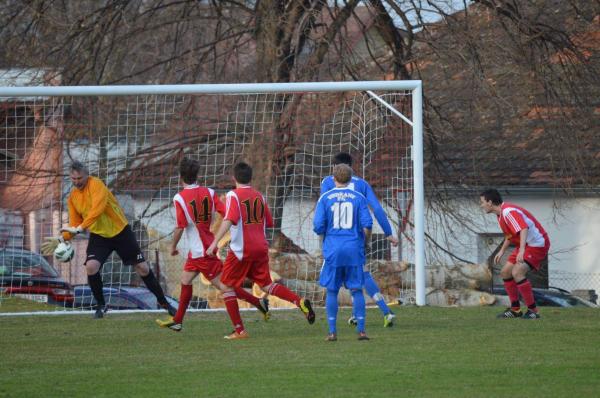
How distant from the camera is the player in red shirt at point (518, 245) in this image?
39.1 ft

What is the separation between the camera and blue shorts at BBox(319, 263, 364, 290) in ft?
31.8

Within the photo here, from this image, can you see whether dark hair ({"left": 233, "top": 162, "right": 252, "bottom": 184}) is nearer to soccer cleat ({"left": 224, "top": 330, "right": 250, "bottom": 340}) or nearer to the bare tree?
soccer cleat ({"left": 224, "top": 330, "right": 250, "bottom": 340})

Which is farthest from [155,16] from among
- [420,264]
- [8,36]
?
[420,264]

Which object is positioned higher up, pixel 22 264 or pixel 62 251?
A: pixel 62 251

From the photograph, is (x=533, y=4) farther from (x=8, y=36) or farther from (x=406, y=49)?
(x=8, y=36)

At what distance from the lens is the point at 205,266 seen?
1063 cm

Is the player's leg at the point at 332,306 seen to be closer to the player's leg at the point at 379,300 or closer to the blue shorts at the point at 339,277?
the blue shorts at the point at 339,277

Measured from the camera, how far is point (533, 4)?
1862 centimetres

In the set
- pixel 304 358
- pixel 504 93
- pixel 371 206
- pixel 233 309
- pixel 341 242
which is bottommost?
pixel 304 358

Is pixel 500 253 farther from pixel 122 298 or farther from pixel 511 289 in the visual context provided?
pixel 122 298

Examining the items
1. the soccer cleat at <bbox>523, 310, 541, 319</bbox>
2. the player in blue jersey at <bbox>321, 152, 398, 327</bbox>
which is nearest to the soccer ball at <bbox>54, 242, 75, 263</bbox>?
the player in blue jersey at <bbox>321, 152, 398, 327</bbox>

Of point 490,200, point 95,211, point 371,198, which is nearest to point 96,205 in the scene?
point 95,211

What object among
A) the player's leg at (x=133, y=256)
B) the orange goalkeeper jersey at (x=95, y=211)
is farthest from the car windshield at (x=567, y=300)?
the orange goalkeeper jersey at (x=95, y=211)

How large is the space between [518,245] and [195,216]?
13.1 feet
